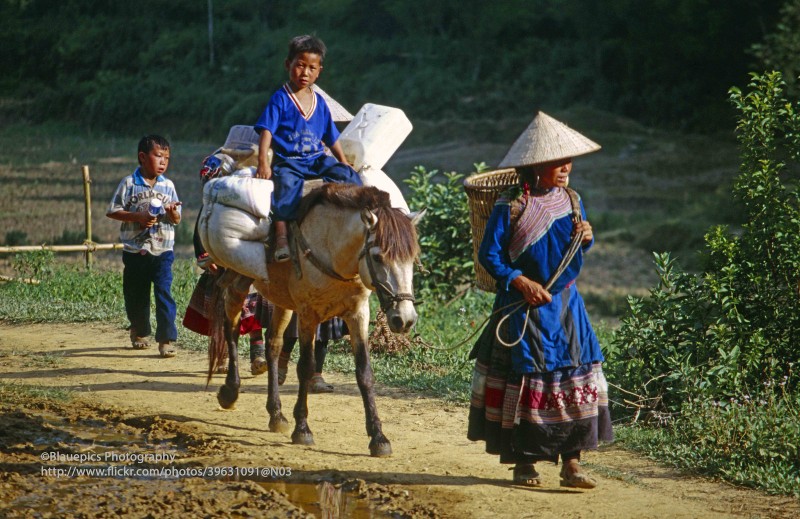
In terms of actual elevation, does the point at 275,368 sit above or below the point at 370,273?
below

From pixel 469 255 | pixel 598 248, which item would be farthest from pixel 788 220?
pixel 598 248

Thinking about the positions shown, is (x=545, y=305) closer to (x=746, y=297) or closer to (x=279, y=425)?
(x=279, y=425)

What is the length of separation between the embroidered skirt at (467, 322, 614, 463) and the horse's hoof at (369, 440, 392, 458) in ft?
2.64

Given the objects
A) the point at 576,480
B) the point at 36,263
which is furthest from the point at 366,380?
the point at 36,263

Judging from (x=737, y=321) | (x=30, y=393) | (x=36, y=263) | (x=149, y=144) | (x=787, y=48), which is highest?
(x=787, y=48)

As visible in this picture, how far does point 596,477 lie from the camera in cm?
547

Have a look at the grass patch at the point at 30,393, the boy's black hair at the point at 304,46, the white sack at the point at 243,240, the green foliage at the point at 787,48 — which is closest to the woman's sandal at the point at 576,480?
the white sack at the point at 243,240

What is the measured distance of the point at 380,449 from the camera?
5.70 m

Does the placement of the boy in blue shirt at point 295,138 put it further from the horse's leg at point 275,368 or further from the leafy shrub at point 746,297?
the leafy shrub at point 746,297

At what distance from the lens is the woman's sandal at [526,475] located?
17.0 ft

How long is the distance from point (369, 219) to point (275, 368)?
4.97 feet

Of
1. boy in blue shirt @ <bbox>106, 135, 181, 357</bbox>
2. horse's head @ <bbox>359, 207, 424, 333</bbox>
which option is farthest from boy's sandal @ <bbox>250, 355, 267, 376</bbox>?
horse's head @ <bbox>359, 207, 424, 333</bbox>

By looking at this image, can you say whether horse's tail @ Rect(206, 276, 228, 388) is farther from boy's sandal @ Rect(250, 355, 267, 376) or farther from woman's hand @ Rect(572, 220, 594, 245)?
woman's hand @ Rect(572, 220, 594, 245)

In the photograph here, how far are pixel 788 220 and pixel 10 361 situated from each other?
6082mm
